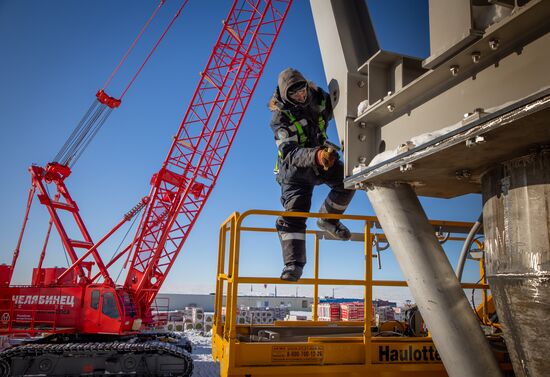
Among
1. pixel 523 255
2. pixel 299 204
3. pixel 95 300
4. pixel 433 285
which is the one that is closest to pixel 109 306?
pixel 95 300

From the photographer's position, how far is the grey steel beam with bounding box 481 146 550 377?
2107mm

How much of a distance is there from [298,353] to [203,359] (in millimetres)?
11046

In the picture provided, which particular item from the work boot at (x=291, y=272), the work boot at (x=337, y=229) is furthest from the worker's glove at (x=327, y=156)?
the work boot at (x=337, y=229)

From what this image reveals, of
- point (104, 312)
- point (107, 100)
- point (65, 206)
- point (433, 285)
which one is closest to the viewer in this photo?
point (433, 285)

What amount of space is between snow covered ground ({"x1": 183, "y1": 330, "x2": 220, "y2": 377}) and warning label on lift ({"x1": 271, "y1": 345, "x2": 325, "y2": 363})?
8.70 metres

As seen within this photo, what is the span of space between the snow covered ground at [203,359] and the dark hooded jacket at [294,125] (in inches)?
344

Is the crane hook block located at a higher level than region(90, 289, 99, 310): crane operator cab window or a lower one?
higher

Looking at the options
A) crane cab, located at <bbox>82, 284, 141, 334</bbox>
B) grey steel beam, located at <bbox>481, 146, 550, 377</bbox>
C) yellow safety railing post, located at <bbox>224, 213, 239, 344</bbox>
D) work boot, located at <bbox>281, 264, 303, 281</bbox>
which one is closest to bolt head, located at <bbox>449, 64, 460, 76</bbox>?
grey steel beam, located at <bbox>481, 146, 550, 377</bbox>

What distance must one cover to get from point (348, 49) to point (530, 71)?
1.67 metres

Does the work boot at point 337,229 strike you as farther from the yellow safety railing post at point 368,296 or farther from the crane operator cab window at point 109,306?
the crane operator cab window at point 109,306

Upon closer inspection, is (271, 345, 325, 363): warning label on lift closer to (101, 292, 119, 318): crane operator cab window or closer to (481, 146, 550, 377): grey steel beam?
(481, 146, 550, 377): grey steel beam

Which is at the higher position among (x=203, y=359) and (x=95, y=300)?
(x=95, y=300)

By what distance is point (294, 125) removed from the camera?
423 cm

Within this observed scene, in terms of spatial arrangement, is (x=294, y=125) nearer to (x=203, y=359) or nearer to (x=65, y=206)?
(x=203, y=359)
